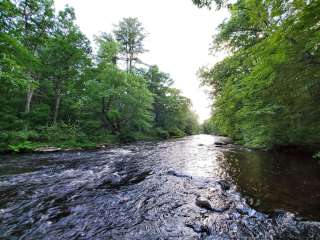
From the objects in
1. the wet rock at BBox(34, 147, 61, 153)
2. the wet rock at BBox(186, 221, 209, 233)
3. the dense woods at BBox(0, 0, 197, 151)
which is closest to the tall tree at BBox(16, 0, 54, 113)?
the dense woods at BBox(0, 0, 197, 151)

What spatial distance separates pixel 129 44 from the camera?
26078mm

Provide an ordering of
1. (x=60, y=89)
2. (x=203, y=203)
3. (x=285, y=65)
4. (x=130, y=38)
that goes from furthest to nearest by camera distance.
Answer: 1. (x=130, y=38)
2. (x=60, y=89)
3. (x=285, y=65)
4. (x=203, y=203)

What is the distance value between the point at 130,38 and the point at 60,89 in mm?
14552

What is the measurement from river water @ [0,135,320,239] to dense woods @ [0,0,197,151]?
7.26 meters

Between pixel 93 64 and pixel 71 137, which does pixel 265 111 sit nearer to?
pixel 71 137

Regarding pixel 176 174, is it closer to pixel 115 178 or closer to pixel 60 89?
pixel 115 178

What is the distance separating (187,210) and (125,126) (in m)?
17.5

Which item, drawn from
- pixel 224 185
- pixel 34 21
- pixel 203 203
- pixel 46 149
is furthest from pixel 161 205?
pixel 34 21

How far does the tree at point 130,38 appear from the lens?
25.5 meters

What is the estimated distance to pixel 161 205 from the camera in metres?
3.48

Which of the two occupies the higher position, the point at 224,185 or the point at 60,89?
the point at 60,89

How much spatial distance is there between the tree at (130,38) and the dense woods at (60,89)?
3313mm

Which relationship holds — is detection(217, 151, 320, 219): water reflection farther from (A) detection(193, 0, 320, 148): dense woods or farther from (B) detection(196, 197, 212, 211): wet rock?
(A) detection(193, 0, 320, 148): dense woods

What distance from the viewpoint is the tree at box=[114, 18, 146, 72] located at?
25.5 metres
